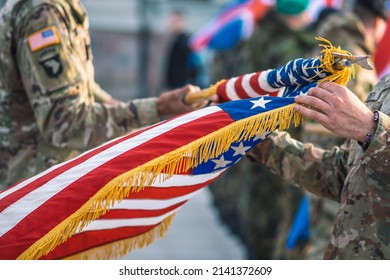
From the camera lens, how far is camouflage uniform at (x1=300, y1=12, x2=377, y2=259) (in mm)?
4938

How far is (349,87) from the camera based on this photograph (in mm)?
4883

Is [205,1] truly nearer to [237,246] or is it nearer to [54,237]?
[237,246]

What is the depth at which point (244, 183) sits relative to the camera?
7.96m

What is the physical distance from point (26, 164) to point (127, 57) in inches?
586

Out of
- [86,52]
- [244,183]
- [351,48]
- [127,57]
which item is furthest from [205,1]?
[86,52]

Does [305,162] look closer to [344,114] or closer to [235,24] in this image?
[344,114]

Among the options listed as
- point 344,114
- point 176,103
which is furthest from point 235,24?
point 344,114

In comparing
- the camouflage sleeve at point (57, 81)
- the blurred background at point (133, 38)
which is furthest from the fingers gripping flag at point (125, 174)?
the blurred background at point (133, 38)

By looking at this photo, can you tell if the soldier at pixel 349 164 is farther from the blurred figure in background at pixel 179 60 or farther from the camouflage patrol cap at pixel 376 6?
the blurred figure in background at pixel 179 60

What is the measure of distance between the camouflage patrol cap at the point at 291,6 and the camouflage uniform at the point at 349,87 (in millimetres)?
1432

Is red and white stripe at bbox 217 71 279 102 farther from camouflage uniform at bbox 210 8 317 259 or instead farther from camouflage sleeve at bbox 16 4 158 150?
camouflage uniform at bbox 210 8 317 259

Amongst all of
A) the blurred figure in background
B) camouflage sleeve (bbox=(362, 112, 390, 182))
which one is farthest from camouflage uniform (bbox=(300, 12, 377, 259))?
the blurred figure in background

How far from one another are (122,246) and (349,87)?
6.43 feet
